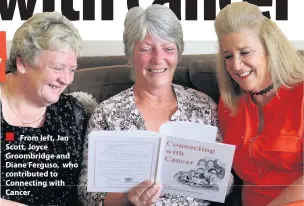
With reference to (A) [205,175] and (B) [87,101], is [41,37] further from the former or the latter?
(A) [205,175]

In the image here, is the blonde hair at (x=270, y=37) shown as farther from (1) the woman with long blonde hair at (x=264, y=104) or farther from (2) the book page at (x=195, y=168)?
(2) the book page at (x=195, y=168)

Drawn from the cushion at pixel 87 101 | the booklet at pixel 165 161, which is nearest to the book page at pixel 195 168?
the booklet at pixel 165 161

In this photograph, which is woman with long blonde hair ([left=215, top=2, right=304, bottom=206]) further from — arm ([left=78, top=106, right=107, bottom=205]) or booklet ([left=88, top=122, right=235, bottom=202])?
arm ([left=78, top=106, right=107, bottom=205])

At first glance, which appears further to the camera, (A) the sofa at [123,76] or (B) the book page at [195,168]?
(A) the sofa at [123,76]

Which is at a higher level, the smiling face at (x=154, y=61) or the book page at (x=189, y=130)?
the smiling face at (x=154, y=61)

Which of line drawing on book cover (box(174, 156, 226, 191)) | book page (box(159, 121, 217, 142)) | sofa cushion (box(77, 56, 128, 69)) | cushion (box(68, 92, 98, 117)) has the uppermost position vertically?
sofa cushion (box(77, 56, 128, 69))

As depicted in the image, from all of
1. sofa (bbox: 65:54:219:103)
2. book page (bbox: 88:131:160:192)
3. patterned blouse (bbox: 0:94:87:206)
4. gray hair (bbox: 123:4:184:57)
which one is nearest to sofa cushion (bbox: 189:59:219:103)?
sofa (bbox: 65:54:219:103)

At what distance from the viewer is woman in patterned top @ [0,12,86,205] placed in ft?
3.29

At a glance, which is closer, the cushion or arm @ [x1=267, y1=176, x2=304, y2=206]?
arm @ [x1=267, y1=176, x2=304, y2=206]

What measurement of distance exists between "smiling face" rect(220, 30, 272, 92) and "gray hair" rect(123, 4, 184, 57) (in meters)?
0.12

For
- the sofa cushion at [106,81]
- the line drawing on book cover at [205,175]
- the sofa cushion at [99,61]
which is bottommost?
the line drawing on book cover at [205,175]

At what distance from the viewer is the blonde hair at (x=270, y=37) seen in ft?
3.26

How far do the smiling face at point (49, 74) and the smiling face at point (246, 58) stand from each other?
364 millimetres

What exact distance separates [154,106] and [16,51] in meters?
0.36
